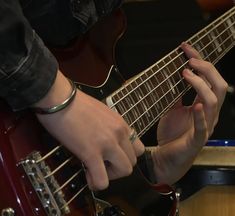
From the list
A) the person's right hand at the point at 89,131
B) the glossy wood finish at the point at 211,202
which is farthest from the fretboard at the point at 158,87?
the glossy wood finish at the point at 211,202

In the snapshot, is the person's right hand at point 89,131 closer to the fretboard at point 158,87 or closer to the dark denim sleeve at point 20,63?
the dark denim sleeve at point 20,63

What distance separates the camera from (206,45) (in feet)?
3.26

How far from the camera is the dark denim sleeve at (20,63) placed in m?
0.48

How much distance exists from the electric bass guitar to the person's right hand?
3 centimetres

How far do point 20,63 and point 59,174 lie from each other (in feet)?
0.53

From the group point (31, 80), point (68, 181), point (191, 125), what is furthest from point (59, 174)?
point (191, 125)

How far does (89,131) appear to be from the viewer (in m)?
0.54

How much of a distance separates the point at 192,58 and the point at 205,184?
11.3 inches

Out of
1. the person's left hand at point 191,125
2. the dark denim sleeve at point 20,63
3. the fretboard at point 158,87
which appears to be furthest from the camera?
the person's left hand at point 191,125

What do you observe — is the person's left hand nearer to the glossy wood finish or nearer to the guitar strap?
the guitar strap

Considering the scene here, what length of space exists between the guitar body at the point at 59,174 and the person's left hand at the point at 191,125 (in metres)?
0.15

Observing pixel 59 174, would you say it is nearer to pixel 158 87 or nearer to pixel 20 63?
pixel 20 63

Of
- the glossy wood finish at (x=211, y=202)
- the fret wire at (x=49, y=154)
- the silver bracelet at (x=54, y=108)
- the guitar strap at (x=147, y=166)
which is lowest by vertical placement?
the glossy wood finish at (x=211, y=202)

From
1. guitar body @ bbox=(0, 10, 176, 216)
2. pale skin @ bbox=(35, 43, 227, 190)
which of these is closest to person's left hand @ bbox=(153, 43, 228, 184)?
guitar body @ bbox=(0, 10, 176, 216)
